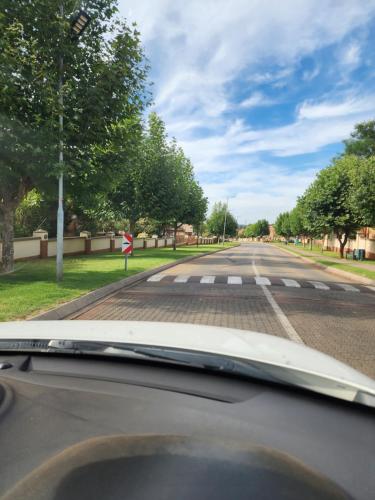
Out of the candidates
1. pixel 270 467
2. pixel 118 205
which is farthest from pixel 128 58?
pixel 118 205

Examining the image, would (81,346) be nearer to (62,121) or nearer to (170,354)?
(170,354)

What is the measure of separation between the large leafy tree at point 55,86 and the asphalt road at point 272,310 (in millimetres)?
5023

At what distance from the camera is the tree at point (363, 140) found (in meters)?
51.0

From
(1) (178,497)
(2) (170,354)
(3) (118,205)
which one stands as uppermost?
(3) (118,205)

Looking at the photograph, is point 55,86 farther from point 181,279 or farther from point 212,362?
point 212,362

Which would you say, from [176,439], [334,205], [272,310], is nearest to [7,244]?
[272,310]

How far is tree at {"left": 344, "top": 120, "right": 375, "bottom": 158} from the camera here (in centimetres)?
5103

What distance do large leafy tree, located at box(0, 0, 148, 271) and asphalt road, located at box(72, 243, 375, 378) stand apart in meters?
5.02

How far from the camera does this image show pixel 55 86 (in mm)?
11406

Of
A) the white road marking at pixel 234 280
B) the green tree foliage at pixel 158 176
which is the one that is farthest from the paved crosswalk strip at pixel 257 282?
the green tree foliage at pixel 158 176

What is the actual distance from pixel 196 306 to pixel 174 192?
70.0ft

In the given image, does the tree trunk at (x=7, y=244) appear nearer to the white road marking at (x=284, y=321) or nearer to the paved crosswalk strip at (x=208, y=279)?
the paved crosswalk strip at (x=208, y=279)

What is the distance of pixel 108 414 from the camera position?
148cm

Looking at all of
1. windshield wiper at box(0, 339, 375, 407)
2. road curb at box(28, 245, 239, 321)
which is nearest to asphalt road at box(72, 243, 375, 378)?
road curb at box(28, 245, 239, 321)
